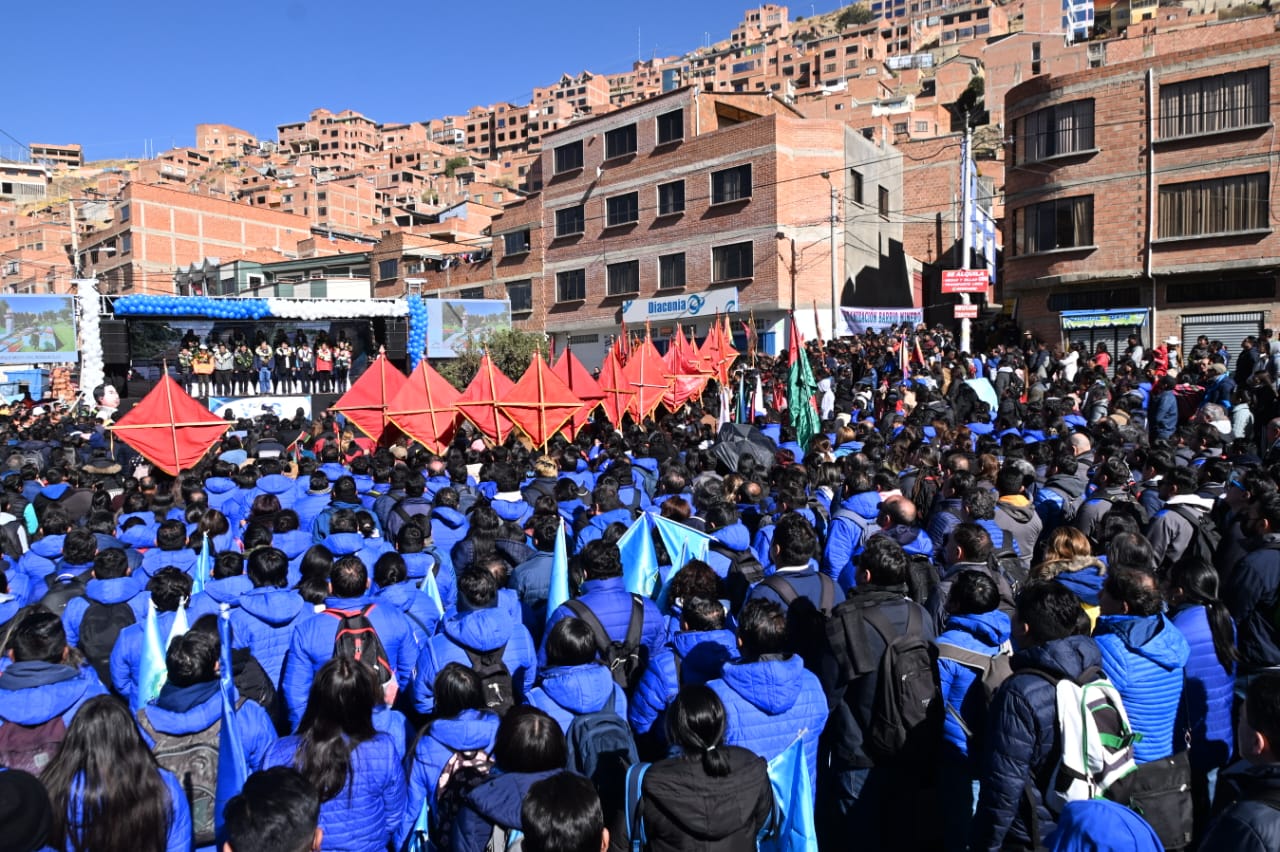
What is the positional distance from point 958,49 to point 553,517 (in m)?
86.1

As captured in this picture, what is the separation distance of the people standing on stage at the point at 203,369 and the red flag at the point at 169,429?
1390 cm

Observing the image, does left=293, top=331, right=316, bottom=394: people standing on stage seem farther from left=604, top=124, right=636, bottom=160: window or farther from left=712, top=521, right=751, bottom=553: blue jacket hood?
left=712, top=521, right=751, bottom=553: blue jacket hood

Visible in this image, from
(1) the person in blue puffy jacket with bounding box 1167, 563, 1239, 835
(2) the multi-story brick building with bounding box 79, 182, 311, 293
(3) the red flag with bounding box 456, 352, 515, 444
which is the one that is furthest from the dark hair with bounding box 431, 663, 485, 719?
(2) the multi-story brick building with bounding box 79, 182, 311, 293

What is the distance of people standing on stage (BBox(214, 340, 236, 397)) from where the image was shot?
81.0 ft

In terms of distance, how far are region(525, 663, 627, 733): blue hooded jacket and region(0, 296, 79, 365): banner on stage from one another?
30507 mm

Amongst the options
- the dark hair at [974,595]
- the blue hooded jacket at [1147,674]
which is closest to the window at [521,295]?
the dark hair at [974,595]

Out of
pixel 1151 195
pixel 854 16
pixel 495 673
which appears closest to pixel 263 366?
pixel 495 673

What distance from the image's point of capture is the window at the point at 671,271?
35.3 meters

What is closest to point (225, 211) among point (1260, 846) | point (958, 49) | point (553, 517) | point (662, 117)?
point (662, 117)

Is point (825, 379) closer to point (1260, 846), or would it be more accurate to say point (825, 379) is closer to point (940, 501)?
point (940, 501)

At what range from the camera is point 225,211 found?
7062 centimetres

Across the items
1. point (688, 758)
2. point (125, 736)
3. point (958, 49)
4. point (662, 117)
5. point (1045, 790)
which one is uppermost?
point (958, 49)

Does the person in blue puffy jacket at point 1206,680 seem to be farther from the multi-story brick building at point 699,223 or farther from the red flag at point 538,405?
the multi-story brick building at point 699,223

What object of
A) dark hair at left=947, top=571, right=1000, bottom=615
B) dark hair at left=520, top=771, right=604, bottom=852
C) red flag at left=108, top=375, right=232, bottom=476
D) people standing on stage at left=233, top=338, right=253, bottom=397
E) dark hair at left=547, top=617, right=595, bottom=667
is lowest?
dark hair at left=520, top=771, right=604, bottom=852
